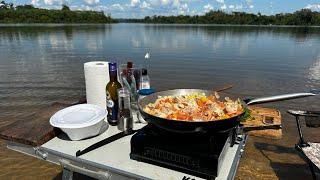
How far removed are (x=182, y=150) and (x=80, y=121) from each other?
1.00 meters

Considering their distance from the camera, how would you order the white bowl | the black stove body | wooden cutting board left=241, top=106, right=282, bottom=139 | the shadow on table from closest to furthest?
the black stove body
the white bowl
the shadow on table
wooden cutting board left=241, top=106, right=282, bottom=139

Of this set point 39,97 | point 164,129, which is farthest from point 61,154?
point 39,97

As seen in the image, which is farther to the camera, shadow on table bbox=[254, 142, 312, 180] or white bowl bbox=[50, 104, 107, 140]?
shadow on table bbox=[254, 142, 312, 180]

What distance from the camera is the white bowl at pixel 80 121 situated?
2.27 m

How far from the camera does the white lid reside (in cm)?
228

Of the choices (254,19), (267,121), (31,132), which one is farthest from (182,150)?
(254,19)

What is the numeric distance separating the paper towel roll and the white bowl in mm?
218

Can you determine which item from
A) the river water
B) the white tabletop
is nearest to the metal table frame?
the white tabletop

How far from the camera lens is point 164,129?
1930 mm

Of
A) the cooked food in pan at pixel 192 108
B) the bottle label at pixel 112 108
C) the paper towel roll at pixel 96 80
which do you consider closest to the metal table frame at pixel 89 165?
the cooked food in pan at pixel 192 108

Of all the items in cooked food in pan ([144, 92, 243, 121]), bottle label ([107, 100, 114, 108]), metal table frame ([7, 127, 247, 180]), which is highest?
cooked food in pan ([144, 92, 243, 121])

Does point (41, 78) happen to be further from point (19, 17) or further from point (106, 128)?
point (19, 17)

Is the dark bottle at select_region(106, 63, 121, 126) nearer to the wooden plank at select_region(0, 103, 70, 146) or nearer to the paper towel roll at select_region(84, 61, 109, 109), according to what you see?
the paper towel roll at select_region(84, 61, 109, 109)

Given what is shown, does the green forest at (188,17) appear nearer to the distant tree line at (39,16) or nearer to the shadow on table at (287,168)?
the distant tree line at (39,16)
